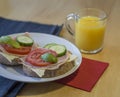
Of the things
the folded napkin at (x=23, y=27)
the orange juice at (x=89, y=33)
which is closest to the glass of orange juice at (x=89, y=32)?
the orange juice at (x=89, y=33)

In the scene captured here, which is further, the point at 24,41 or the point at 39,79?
the point at 24,41

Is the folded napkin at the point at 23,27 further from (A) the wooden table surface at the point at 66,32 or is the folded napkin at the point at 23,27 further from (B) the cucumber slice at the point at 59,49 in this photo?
(B) the cucumber slice at the point at 59,49

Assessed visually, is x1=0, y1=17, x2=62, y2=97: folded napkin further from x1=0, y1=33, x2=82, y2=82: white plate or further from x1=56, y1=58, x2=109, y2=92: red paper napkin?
x1=56, y1=58, x2=109, y2=92: red paper napkin

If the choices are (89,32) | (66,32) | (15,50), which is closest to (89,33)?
(89,32)

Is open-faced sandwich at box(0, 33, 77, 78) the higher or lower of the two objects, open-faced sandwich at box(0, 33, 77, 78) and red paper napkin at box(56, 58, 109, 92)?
the higher

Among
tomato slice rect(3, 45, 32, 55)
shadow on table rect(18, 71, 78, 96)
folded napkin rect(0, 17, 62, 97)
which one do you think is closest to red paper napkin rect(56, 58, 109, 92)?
shadow on table rect(18, 71, 78, 96)

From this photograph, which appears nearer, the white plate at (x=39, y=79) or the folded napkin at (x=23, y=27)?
the white plate at (x=39, y=79)

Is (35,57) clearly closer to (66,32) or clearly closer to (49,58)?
(49,58)
